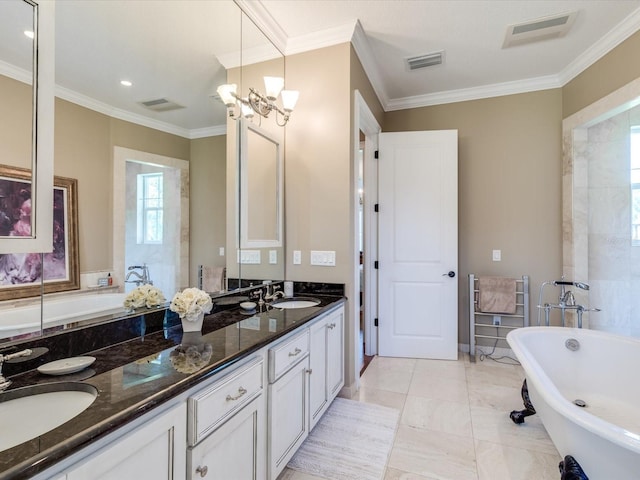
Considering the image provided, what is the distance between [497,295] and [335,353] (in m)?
2.10

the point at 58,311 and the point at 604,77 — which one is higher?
the point at 604,77

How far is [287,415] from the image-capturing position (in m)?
1.76

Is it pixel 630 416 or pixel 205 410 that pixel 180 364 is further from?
pixel 630 416

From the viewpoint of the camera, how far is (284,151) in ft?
9.43

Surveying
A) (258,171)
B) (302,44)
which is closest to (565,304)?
(258,171)

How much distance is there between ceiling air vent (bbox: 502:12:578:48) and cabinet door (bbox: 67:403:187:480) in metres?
3.45

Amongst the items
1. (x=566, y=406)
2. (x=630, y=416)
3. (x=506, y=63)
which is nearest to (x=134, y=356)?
(x=566, y=406)

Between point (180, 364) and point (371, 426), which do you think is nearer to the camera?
point (180, 364)

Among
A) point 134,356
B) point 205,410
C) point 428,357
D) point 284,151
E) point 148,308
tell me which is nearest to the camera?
point 205,410

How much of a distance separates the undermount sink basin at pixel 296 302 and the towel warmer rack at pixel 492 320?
6.39 feet

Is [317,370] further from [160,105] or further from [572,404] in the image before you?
[160,105]

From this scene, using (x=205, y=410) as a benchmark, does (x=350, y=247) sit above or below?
above

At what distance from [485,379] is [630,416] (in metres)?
1.07

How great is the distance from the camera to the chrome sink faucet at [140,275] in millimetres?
1610
